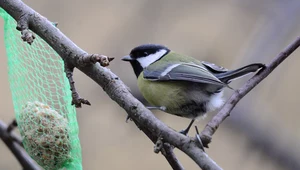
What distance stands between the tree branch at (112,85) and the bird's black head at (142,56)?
0.69 m

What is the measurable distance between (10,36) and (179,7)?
1.37 meters

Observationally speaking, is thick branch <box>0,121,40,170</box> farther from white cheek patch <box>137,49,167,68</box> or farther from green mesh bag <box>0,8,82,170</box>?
white cheek patch <box>137,49,167,68</box>

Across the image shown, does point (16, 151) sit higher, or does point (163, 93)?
point (163, 93)

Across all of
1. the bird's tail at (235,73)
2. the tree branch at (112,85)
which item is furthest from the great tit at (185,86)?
the tree branch at (112,85)

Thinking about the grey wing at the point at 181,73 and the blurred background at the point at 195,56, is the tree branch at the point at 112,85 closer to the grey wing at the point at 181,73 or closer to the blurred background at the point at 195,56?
the grey wing at the point at 181,73

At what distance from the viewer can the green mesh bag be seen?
5.23 feet

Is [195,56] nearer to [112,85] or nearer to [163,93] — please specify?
[163,93]

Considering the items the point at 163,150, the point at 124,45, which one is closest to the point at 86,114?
the point at 124,45

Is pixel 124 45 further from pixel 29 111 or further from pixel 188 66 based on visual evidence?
pixel 29 111

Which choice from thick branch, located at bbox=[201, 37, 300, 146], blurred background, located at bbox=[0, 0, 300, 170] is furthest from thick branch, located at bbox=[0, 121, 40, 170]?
thick branch, located at bbox=[201, 37, 300, 146]

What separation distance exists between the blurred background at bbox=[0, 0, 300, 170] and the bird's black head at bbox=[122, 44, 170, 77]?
29 centimetres

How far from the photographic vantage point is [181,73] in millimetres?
1979

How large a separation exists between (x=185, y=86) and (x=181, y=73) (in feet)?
0.21

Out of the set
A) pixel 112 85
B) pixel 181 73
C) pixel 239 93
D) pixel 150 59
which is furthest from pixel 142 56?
pixel 239 93
